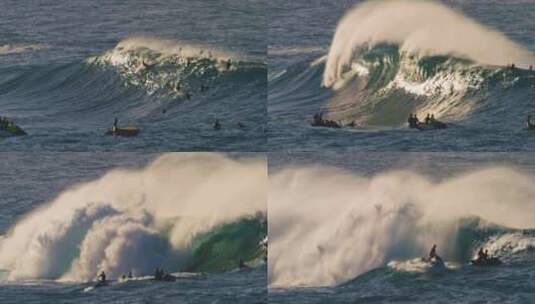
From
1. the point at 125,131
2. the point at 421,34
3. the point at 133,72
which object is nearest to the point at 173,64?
the point at 133,72

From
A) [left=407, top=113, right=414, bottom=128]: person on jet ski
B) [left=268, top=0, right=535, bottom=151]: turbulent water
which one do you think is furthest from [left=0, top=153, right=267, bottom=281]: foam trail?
[left=407, top=113, right=414, bottom=128]: person on jet ski

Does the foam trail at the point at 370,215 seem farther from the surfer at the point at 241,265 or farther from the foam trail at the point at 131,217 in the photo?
the foam trail at the point at 131,217

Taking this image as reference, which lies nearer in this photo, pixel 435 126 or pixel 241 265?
pixel 241 265

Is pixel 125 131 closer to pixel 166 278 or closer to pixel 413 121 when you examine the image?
pixel 166 278

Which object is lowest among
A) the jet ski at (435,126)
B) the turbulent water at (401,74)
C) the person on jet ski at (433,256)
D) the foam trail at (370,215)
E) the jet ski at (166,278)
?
the jet ski at (166,278)

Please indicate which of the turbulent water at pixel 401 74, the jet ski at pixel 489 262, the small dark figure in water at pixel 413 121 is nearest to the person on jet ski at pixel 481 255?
the jet ski at pixel 489 262

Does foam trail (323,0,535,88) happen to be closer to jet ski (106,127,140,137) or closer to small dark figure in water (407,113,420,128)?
small dark figure in water (407,113,420,128)
